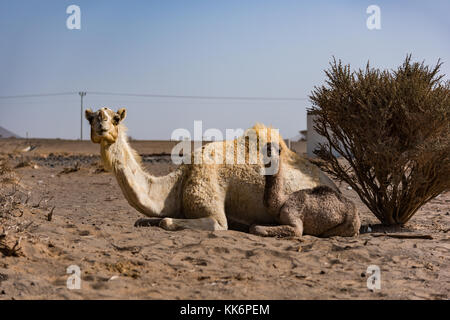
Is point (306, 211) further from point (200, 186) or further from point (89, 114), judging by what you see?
point (89, 114)

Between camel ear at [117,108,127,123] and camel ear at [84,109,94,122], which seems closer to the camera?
camel ear at [84,109,94,122]

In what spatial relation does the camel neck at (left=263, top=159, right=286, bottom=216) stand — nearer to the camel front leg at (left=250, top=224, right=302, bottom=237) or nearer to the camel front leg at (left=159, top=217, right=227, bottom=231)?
the camel front leg at (left=250, top=224, right=302, bottom=237)

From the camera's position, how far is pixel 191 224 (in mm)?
7418

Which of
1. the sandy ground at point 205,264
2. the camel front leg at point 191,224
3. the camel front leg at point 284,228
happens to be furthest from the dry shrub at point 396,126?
the camel front leg at point 191,224

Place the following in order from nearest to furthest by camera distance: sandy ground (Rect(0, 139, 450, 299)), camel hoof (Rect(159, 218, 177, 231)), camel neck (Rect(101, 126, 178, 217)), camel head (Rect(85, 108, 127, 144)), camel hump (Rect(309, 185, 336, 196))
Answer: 1. sandy ground (Rect(0, 139, 450, 299))
2. camel head (Rect(85, 108, 127, 144))
3. camel neck (Rect(101, 126, 178, 217))
4. camel hoof (Rect(159, 218, 177, 231))
5. camel hump (Rect(309, 185, 336, 196))

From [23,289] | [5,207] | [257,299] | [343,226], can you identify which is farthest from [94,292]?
[343,226]

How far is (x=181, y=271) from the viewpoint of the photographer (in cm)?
577

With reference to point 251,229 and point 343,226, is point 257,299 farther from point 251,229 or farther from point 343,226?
point 343,226

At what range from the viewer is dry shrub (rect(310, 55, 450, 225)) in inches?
340

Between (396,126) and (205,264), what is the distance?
4.57m

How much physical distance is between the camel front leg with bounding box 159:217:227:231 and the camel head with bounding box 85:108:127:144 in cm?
140

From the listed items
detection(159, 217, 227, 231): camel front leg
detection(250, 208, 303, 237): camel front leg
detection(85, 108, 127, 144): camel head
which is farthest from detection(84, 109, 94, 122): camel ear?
detection(250, 208, 303, 237): camel front leg

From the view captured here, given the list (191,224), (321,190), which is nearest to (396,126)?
(321,190)

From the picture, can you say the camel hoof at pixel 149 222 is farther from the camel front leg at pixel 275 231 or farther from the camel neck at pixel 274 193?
the camel neck at pixel 274 193
